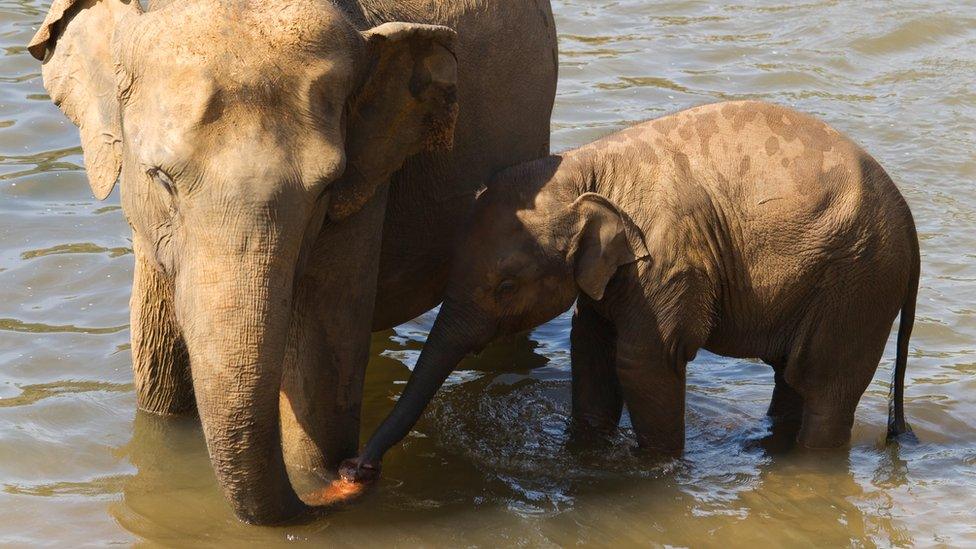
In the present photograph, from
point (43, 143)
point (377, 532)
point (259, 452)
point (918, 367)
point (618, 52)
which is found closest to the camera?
point (259, 452)

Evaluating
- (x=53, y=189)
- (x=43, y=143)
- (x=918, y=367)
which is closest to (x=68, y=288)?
(x=53, y=189)

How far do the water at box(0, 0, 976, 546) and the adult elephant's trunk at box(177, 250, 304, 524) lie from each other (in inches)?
31.7

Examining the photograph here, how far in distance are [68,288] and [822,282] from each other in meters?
3.55

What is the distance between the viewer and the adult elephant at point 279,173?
13.8 ft

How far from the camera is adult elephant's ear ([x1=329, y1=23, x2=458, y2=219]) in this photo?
15.7 feet

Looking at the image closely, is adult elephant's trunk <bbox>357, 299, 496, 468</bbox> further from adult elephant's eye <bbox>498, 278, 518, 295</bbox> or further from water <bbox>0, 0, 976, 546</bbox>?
water <bbox>0, 0, 976, 546</bbox>

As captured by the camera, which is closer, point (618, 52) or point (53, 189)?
point (53, 189)

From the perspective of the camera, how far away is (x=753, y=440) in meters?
6.22

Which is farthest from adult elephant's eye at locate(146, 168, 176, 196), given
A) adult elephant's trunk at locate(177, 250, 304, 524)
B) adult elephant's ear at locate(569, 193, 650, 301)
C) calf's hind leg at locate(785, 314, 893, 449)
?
calf's hind leg at locate(785, 314, 893, 449)

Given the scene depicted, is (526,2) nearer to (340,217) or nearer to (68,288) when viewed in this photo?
(340,217)

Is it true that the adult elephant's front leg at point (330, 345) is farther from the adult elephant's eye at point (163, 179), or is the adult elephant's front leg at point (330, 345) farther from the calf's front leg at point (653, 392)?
the calf's front leg at point (653, 392)

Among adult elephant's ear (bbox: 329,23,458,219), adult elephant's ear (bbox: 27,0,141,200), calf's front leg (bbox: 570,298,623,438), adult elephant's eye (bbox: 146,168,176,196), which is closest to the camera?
adult elephant's eye (bbox: 146,168,176,196)

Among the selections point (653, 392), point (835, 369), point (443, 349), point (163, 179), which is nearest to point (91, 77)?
point (163, 179)

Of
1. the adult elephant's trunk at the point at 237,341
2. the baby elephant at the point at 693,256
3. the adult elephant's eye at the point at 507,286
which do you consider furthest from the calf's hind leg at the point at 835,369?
the adult elephant's trunk at the point at 237,341
